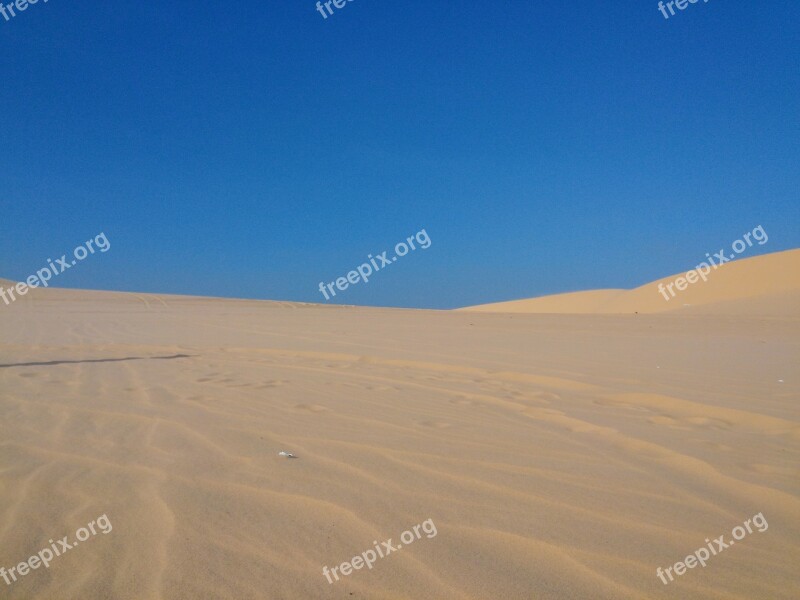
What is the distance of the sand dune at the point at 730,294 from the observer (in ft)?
78.2

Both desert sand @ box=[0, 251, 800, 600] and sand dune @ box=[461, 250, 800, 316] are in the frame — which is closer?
desert sand @ box=[0, 251, 800, 600]

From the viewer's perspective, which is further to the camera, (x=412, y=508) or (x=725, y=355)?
(x=725, y=355)

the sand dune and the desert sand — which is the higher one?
the desert sand

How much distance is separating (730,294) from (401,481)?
32.2 m

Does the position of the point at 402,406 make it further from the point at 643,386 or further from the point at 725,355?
the point at 725,355

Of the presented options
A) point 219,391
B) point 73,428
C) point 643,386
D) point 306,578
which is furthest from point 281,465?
point 643,386

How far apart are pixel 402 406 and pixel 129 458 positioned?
6.36 ft

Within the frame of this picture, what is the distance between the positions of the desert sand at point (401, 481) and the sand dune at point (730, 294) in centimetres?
2077

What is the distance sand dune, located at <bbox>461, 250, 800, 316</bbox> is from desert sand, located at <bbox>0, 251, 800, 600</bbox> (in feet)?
68.1

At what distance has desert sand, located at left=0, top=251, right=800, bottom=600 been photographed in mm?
1791

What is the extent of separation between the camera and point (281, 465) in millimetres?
2775

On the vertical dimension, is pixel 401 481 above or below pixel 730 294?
above

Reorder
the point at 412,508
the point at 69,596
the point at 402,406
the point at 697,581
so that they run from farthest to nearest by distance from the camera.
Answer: the point at 402,406, the point at 412,508, the point at 697,581, the point at 69,596

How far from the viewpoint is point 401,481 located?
8.46ft
